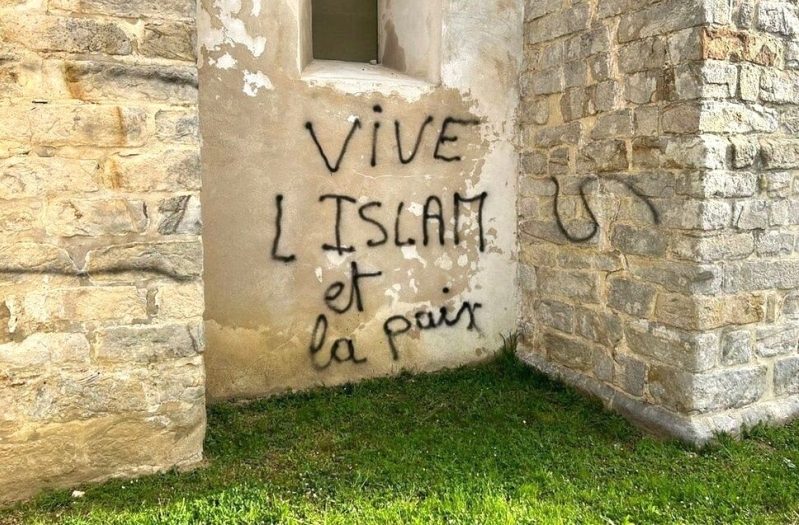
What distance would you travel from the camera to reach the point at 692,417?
3668 mm

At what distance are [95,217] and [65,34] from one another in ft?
2.65

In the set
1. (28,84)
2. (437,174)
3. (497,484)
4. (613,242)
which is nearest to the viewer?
(28,84)

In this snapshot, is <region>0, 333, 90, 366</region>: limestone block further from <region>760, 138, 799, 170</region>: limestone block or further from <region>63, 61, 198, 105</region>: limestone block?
<region>760, 138, 799, 170</region>: limestone block

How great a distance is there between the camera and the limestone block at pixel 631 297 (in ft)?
12.8

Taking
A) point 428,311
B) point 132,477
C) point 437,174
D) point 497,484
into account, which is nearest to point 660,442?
point 497,484

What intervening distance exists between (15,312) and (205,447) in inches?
47.7

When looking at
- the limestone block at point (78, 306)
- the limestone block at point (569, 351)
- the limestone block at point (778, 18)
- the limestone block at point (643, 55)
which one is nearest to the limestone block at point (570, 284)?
the limestone block at point (569, 351)

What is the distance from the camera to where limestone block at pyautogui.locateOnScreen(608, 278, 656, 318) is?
3.90 meters

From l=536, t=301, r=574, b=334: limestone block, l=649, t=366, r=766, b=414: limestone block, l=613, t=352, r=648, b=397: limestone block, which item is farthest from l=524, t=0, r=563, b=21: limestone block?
l=649, t=366, r=766, b=414: limestone block

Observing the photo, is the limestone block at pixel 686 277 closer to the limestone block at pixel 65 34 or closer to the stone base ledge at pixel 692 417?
the stone base ledge at pixel 692 417

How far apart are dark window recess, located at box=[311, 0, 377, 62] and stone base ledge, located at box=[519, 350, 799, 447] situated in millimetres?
3125

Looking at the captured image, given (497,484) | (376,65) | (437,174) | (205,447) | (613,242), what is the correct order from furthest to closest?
(376,65) < (437,174) < (613,242) < (205,447) < (497,484)

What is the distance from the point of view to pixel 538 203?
4.77m

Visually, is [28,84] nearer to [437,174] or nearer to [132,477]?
[132,477]
